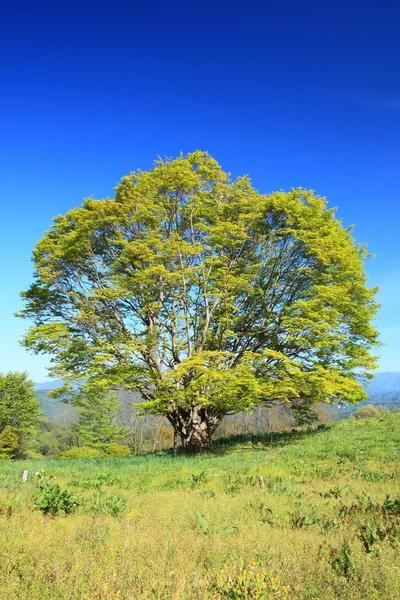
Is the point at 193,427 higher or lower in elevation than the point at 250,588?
higher

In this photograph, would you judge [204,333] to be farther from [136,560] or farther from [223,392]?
[136,560]

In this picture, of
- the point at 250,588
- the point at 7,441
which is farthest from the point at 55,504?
the point at 7,441

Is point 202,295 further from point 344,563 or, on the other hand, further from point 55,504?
point 344,563

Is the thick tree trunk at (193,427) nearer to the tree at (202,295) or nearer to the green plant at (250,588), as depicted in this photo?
the tree at (202,295)

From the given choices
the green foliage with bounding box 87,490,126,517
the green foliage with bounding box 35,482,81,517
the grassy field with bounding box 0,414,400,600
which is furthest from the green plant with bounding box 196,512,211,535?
the green foliage with bounding box 35,482,81,517

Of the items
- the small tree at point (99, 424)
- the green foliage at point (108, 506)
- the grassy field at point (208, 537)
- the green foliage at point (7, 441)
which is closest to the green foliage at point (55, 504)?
the grassy field at point (208, 537)

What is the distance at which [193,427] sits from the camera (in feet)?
67.8

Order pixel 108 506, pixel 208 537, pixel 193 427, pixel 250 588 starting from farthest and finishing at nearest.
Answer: pixel 193 427
pixel 108 506
pixel 208 537
pixel 250 588

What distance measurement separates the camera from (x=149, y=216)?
738 inches

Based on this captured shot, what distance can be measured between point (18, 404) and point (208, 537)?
53217 millimetres

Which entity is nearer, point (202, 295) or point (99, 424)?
point (202, 295)

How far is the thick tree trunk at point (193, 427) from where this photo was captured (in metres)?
20.6

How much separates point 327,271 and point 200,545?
56.1 ft

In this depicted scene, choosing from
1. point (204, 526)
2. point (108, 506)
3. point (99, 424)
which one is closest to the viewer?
point (204, 526)
